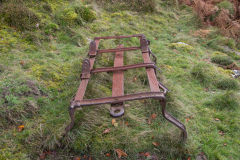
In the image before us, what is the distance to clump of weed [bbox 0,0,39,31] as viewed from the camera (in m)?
4.75

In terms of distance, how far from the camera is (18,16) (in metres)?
4.86

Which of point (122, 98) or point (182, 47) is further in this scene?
point (182, 47)

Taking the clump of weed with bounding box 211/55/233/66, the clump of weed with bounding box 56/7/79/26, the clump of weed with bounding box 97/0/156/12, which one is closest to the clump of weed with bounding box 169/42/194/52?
the clump of weed with bounding box 211/55/233/66

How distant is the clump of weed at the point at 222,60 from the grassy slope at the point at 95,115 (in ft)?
3.13

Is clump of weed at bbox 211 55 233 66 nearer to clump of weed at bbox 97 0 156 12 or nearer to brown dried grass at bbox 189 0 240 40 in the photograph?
brown dried grass at bbox 189 0 240 40

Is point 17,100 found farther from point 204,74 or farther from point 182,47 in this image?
point 182,47

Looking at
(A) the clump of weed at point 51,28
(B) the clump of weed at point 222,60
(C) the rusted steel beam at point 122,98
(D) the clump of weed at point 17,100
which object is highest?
(C) the rusted steel beam at point 122,98

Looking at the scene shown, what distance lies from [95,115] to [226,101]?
257 cm

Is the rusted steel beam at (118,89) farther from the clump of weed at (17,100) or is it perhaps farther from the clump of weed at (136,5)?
the clump of weed at (136,5)

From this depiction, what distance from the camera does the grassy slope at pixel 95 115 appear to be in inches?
96.0

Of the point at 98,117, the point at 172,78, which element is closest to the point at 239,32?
the point at 172,78

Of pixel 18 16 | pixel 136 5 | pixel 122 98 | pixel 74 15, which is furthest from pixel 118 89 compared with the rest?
pixel 136 5

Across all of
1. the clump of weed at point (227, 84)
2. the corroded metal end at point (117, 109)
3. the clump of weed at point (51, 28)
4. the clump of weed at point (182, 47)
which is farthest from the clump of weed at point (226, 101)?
the clump of weed at point (51, 28)

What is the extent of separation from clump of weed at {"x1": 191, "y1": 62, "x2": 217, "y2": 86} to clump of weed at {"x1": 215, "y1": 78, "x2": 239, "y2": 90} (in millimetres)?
188
